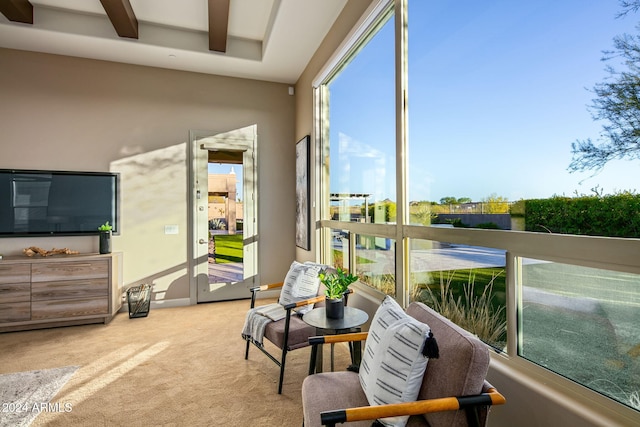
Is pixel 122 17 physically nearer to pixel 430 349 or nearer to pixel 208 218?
pixel 208 218

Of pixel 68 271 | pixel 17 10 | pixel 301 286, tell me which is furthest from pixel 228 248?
pixel 17 10

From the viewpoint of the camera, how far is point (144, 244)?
4.51m

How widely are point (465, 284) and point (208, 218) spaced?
384 cm

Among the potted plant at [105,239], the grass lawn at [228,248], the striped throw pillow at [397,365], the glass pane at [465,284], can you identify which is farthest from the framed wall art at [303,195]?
the striped throw pillow at [397,365]

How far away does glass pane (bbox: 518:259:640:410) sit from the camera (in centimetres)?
119

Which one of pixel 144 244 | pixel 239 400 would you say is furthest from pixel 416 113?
pixel 144 244

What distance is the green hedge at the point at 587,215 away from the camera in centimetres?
120

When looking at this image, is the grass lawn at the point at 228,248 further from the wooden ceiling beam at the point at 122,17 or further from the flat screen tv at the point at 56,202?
the wooden ceiling beam at the point at 122,17

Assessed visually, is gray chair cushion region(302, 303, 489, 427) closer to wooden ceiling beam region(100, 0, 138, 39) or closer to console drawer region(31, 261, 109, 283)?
console drawer region(31, 261, 109, 283)

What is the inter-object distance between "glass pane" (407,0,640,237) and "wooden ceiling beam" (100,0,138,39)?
3035 millimetres

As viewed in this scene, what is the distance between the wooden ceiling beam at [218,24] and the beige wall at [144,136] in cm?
79

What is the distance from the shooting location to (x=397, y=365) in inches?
52.7

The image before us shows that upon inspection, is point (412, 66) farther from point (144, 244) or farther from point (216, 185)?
point (144, 244)

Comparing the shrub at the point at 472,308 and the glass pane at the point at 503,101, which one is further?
the shrub at the point at 472,308
